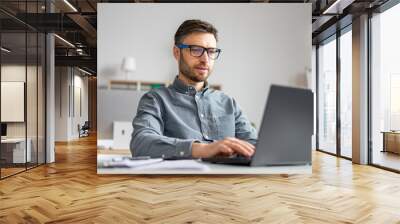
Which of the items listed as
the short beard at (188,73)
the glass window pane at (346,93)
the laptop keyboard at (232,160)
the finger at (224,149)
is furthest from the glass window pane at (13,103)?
the glass window pane at (346,93)

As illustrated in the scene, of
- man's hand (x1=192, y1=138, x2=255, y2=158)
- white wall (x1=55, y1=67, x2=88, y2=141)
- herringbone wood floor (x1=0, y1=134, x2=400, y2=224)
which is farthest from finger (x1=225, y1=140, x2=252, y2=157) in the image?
white wall (x1=55, y1=67, x2=88, y2=141)

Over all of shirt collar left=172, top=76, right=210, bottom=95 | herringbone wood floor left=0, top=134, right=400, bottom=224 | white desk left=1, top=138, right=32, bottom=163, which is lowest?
herringbone wood floor left=0, top=134, right=400, bottom=224

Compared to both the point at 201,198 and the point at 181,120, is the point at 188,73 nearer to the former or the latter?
the point at 181,120

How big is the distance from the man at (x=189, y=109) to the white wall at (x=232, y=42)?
19cm

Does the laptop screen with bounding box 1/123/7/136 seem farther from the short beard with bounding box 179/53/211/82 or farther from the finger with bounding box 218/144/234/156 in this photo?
the finger with bounding box 218/144/234/156

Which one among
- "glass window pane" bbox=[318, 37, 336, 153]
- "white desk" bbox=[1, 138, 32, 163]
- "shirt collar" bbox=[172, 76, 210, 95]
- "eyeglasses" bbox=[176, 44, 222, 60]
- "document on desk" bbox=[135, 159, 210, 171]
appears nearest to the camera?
"document on desk" bbox=[135, 159, 210, 171]

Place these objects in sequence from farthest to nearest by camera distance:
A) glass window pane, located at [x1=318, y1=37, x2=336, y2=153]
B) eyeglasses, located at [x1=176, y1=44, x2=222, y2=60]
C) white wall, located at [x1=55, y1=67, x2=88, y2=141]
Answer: white wall, located at [x1=55, y1=67, x2=88, y2=141], glass window pane, located at [x1=318, y1=37, x2=336, y2=153], eyeglasses, located at [x1=176, y1=44, x2=222, y2=60]

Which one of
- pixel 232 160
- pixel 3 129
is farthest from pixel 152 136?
pixel 3 129

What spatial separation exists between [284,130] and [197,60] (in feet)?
2.16

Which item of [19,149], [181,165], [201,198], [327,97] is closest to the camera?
[181,165]

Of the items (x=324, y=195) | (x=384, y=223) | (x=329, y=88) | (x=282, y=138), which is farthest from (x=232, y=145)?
(x=329, y=88)

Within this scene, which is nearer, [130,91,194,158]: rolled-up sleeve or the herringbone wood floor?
[130,91,194,158]: rolled-up sleeve

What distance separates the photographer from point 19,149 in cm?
619

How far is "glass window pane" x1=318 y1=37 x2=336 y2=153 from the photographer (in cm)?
770
